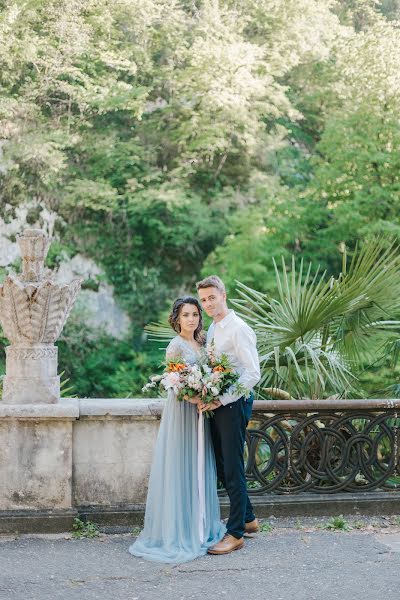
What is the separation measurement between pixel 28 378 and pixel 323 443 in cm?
215

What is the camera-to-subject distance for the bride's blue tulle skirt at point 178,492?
180 inches

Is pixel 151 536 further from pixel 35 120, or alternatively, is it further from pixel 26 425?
pixel 35 120

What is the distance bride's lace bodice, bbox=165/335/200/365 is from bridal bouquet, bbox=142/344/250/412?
0.28ft

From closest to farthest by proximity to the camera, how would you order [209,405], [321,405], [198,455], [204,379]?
[204,379] < [209,405] < [198,455] < [321,405]

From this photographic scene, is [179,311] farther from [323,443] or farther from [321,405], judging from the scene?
[323,443]

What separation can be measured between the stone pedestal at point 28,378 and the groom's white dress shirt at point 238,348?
1188mm

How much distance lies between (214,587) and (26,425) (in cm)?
170

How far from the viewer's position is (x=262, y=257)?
59.4 feet

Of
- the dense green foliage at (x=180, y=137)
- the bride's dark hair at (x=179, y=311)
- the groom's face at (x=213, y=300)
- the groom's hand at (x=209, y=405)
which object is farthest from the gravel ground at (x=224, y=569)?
the dense green foliage at (x=180, y=137)

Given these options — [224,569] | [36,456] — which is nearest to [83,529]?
[36,456]

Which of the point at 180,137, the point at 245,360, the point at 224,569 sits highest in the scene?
the point at 180,137

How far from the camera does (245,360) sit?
4.60m

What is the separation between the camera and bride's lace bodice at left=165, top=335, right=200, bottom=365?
4652 millimetres

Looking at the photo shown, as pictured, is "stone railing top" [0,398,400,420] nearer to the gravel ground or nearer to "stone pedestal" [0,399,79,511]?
"stone pedestal" [0,399,79,511]
